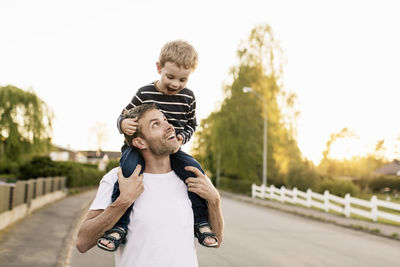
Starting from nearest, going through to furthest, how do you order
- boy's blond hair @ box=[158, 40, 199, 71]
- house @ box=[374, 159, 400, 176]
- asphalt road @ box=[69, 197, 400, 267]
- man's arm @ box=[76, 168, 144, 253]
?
man's arm @ box=[76, 168, 144, 253] < boy's blond hair @ box=[158, 40, 199, 71] < asphalt road @ box=[69, 197, 400, 267] < house @ box=[374, 159, 400, 176]

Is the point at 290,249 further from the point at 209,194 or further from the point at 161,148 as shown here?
→ the point at 161,148

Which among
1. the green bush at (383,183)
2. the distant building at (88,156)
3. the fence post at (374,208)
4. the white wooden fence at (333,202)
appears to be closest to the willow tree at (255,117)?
the white wooden fence at (333,202)

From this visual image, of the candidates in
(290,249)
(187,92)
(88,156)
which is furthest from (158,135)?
(88,156)

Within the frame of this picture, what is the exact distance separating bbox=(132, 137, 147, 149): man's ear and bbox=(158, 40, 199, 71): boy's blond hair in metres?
0.49

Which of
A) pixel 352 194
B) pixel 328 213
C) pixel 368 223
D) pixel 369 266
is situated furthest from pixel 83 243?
pixel 352 194

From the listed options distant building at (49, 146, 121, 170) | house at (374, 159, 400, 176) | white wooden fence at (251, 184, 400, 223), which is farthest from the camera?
distant building at (49, 146, 121, 170)

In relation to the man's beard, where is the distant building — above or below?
below

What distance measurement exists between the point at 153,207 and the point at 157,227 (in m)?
0.11

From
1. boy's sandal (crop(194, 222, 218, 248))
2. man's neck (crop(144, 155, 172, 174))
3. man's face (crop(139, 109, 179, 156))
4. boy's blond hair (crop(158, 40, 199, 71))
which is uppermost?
boy's blond hair (crop(158, 40, 199, 71))

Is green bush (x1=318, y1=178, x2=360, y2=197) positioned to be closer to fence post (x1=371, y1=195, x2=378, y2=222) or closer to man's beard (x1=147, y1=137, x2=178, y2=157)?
fence post (x1=371, y1=195, x2=378, y2=222)

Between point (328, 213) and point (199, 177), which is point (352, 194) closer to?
point (328, 213)

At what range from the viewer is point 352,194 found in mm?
25375

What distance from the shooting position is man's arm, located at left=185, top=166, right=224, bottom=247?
95.5 inches

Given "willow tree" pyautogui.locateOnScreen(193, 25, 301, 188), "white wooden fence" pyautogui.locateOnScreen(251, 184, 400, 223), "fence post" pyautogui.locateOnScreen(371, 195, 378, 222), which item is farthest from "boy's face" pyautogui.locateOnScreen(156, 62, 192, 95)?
"willow tree" pyautogui.locateOnScreen(193, 25, 301, 188)
